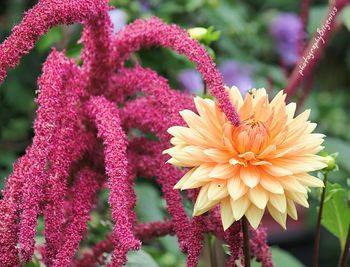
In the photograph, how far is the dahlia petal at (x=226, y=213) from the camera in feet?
2.51

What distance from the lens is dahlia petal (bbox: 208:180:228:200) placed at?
76cm

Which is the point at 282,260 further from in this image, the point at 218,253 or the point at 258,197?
the point at 258,197

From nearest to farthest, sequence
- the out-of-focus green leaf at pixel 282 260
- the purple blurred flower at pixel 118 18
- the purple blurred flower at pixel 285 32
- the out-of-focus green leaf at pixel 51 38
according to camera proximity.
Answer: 1. the out-of-focus green leaf at pixel 282 260
2. the purple blurred flower at pixel 118 18
3. the out-of-focus green leaf at pixel 51 38
4. the purple blurred flower at pixel 285 32

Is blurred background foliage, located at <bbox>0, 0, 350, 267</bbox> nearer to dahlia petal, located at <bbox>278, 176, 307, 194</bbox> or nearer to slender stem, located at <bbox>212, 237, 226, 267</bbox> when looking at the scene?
slender stem, located at <bbox>212, 237, 226, 267</bbox>

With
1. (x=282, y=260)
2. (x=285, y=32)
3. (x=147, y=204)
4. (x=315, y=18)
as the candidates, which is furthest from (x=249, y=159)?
(x=285, y=32)

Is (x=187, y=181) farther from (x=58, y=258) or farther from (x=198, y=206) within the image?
(x=58, y=258)

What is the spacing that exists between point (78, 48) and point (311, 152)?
721 mm

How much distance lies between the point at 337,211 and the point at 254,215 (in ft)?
0.98

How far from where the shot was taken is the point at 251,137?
0.79 m

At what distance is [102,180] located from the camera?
92cm

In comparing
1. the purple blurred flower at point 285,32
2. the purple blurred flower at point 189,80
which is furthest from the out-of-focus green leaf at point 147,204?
the purple blurred flower at point 285,32

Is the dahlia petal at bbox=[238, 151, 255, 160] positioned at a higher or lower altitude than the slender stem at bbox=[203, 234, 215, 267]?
higher

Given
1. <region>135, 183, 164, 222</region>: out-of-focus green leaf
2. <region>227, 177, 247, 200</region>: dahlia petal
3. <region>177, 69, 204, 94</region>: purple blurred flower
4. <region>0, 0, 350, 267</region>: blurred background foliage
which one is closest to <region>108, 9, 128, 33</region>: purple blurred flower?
<region>0, 0, 350, 267</region>: blurred background foliage

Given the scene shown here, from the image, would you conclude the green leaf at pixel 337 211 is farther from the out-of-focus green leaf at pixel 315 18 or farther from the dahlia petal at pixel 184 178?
the out-of-focus green leaf at pixel 315 18
